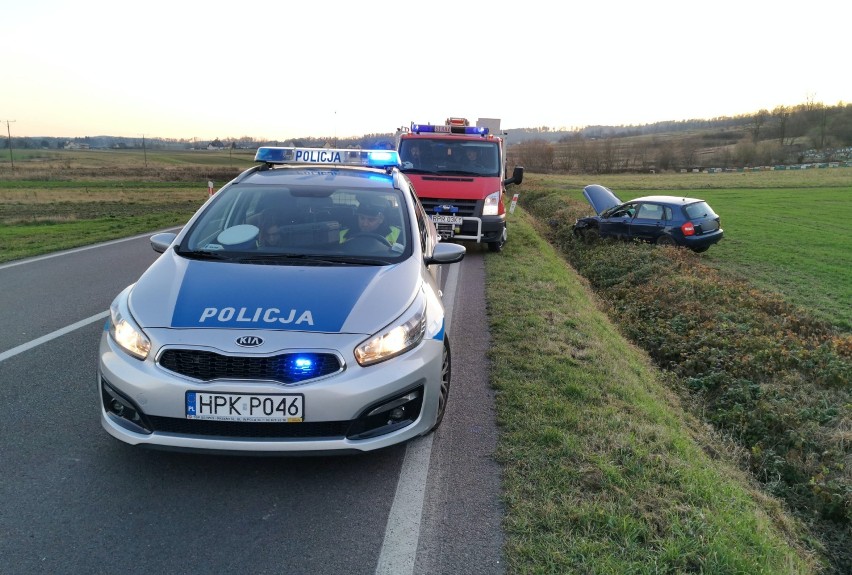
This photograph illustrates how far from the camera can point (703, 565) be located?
8.75ft

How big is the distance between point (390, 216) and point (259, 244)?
106cm

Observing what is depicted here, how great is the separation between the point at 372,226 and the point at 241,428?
6.75 feet

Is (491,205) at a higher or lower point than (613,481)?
higher

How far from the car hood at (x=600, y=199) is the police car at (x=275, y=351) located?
1395 cm

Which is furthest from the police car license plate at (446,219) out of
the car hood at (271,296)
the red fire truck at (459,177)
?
the car hood at (271,296)

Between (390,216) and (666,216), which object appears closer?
(390,216)

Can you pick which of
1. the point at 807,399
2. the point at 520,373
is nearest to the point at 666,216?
the point at 807,399

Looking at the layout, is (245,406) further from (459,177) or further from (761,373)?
(459,177)

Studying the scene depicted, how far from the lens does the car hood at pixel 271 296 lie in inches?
129

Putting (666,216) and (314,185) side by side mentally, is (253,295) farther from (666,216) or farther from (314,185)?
(666,216)

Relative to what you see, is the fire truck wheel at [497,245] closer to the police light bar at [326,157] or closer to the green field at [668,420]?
the green field at [668,420]

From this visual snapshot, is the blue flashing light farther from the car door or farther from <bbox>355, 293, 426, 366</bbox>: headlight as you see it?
the car door

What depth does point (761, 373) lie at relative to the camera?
647cm

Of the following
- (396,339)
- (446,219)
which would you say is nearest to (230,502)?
(396,339)
